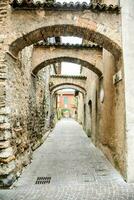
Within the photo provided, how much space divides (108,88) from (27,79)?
2.64m

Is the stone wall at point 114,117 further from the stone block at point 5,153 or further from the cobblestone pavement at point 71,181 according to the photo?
the stone block at point 5,153

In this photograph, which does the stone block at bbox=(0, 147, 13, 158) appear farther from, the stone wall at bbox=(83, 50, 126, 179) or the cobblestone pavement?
the stone wall at bbox=(83, 50, 126, 179)

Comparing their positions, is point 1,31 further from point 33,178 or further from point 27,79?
point 33,178

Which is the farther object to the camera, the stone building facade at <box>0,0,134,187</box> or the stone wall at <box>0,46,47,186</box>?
the stone building facade at <box>0,0,134,187</box>

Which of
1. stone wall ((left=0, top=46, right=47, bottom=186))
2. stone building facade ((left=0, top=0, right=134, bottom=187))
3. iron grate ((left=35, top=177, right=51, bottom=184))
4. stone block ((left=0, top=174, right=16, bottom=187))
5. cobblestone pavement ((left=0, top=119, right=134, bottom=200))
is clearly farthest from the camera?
iron grate ((left=35, top=177, right=51, bottom=184))

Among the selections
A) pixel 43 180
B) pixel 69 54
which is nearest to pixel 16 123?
pixel 43 180

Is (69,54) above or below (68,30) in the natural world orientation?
above

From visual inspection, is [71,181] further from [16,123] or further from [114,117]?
[114,117]

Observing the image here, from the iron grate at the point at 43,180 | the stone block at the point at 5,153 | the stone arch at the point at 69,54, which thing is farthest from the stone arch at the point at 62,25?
the stone arch at the point at 69,54

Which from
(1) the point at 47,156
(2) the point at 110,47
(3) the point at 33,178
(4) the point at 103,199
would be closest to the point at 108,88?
(2) the point at 110,47

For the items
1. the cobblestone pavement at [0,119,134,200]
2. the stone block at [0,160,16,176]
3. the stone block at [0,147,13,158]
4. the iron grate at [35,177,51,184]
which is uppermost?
the stone block at [0,147,13,158]

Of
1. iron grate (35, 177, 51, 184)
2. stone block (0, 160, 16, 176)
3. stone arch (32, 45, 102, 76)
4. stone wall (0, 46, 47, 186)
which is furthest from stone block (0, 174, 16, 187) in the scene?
stone arch (32, 45, 102, 76)

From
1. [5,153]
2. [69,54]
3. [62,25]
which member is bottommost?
[5,153]

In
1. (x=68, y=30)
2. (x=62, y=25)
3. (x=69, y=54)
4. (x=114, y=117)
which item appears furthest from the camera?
(x=69, y=54)
